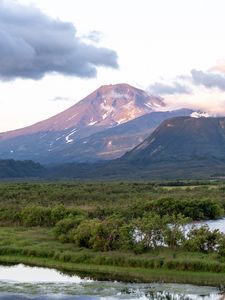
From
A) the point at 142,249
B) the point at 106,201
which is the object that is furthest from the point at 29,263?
the point at 106,201

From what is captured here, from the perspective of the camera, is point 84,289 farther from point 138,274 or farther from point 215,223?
point 215,223

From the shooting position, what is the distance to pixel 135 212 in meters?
109

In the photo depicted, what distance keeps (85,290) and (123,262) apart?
33.8ft

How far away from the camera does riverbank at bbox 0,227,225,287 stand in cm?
6253

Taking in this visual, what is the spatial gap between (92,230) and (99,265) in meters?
8.24

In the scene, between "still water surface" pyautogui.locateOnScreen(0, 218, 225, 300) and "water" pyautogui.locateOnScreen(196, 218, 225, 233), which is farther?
"water" pyautogui.locateOnScreen(196, 218, 225, 233)

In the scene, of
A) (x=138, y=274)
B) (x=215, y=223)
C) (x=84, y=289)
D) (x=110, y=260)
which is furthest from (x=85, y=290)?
(x=215, y=223)

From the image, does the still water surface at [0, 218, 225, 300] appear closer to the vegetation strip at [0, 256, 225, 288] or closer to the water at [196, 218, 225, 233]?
the vegetation strip at [0, 256, 225, 288]

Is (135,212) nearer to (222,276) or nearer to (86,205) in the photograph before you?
(86,205)

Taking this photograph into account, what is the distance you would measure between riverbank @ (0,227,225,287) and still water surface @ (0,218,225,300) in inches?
104

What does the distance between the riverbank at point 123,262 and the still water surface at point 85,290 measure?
2638 mm

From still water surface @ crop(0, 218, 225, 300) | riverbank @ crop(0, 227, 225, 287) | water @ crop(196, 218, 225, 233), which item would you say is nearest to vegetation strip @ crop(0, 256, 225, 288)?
riverbank @ crop(0, 227, 225, 287)

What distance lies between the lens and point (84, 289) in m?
58.3

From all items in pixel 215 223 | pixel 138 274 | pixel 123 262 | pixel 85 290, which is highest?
pixel 123 262
